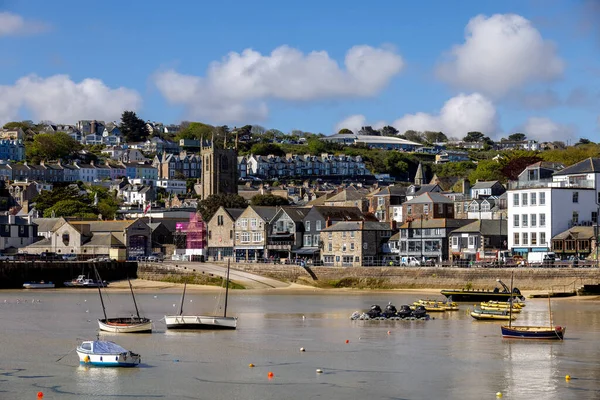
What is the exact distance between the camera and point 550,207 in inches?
3521

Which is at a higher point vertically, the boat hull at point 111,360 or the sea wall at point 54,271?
the sea wall at point 54,271

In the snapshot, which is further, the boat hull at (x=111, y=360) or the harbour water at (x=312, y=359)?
the boat hull at (x=111, y=360)

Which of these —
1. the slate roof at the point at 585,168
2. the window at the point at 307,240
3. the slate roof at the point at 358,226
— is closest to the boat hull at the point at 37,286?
the window at the point at 307,240

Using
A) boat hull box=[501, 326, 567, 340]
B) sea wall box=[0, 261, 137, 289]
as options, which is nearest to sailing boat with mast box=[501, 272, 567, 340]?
boat hull box=[501, 326, 567, 340]

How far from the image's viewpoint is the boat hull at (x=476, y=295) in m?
68.9

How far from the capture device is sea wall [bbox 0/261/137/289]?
312ft

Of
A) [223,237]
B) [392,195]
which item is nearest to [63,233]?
[223,237]

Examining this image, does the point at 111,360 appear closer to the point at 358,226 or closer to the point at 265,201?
the point at 358,226

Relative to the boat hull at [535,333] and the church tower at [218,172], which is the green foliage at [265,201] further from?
the boat hull at [535,333]

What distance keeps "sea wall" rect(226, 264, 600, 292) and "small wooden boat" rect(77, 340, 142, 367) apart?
46.0 m

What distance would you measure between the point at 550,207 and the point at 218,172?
86432mm

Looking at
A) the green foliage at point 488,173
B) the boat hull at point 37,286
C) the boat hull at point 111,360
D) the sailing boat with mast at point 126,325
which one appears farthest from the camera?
the green foliage at point 488,173

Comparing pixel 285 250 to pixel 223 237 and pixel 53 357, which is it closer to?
pixel 223 237

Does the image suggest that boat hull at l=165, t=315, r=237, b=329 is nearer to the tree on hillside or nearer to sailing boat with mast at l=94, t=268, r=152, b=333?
sailing boat with mast at l=94, t=268, r=152, b=333
